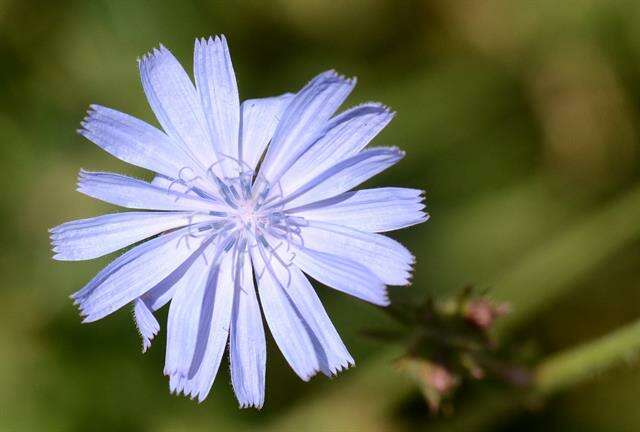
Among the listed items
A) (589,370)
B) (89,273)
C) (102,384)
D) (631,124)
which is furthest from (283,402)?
(631,124)

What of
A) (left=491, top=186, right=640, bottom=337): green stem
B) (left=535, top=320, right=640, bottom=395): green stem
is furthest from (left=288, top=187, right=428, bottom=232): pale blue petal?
(left=491, top=186, right=640, bottom=337): green stem

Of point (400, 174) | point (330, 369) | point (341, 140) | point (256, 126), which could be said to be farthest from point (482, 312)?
point (400, 174)

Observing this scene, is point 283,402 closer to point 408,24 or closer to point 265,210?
point 265,210

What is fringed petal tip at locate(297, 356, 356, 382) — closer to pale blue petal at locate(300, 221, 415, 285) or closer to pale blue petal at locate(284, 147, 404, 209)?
pale blue petal at locate(300, 221, 415, 285)

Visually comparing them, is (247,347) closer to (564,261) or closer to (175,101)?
(175,101)

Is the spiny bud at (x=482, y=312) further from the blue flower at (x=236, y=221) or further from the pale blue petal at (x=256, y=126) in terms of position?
the pale blue petal at (x=256, y=126)

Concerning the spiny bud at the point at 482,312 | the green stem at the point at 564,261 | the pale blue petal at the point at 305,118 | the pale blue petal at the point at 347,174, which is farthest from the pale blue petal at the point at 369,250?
the green stem at the point at 564,261
